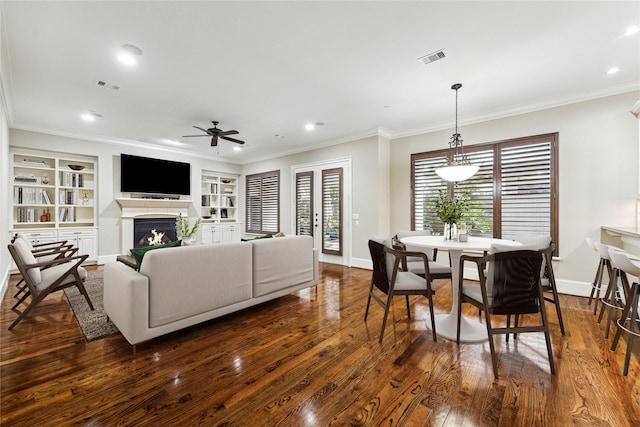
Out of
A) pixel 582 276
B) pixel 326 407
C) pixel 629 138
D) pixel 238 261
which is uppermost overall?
pixel 629 138

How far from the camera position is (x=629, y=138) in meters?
3.50

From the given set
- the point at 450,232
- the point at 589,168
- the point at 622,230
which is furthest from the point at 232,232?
the point at 622,230

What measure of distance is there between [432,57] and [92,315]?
4529 mm

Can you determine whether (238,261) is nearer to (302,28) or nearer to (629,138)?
(302,28)

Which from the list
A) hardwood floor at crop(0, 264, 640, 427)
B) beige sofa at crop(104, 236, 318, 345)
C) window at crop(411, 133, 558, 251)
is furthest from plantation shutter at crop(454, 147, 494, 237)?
beige sofa at crop(104, 236, 318, 345)

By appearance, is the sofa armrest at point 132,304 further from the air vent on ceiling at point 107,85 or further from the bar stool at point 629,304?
the bar stool at point 629,304

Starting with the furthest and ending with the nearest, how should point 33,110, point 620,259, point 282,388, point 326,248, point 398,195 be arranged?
point 326,248, point 398,195, point 33,110, point 620,259, point 282,388

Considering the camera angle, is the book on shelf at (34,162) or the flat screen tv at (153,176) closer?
the book on shelf at (34,162)

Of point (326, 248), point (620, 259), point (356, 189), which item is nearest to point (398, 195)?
point (356, 189)

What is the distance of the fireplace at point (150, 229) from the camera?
6.31m

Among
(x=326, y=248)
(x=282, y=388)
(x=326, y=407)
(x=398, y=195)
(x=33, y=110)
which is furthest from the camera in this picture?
(x=326, y=248)

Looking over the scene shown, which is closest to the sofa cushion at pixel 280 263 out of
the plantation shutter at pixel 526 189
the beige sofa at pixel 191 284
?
the beige sofa at pixel 191 284

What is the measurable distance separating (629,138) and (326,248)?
4.95m

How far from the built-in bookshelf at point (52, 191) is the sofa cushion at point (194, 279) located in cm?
495
